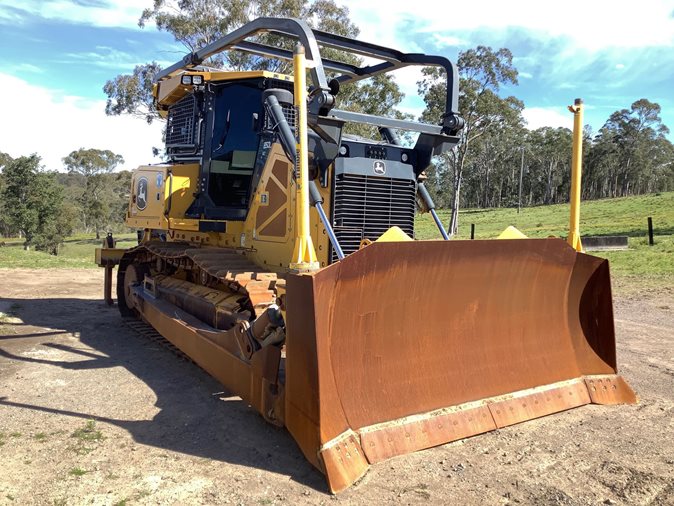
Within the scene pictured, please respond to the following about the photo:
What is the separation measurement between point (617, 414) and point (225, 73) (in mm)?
4998

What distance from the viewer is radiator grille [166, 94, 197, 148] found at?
258 inches

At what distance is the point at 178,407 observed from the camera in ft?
15.0

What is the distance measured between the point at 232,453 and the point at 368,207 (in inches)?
90.9

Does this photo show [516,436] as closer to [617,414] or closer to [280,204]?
[617,414]

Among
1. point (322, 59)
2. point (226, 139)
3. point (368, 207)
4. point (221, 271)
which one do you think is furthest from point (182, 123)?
point (368, 207)

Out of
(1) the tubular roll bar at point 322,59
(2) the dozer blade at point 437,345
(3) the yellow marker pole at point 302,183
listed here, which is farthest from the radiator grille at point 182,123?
(2) the dozer blade at point 437,345

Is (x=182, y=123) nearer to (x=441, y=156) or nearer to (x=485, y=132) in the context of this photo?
(x=441, y=156)

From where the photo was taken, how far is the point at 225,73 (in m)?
6.11

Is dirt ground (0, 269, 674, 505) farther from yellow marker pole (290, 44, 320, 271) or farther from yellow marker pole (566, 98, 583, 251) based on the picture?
yellow marker pole (566, 98, 583, 251)

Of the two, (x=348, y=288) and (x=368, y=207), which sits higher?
(x=368, y=207)

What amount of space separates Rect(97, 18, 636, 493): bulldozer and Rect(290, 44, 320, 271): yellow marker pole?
0.01 meters

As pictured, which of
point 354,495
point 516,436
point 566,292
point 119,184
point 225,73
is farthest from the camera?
point 119,184

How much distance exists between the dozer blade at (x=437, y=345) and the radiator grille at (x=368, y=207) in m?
1.19

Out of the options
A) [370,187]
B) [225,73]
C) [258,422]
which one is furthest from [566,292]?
[225,73]
